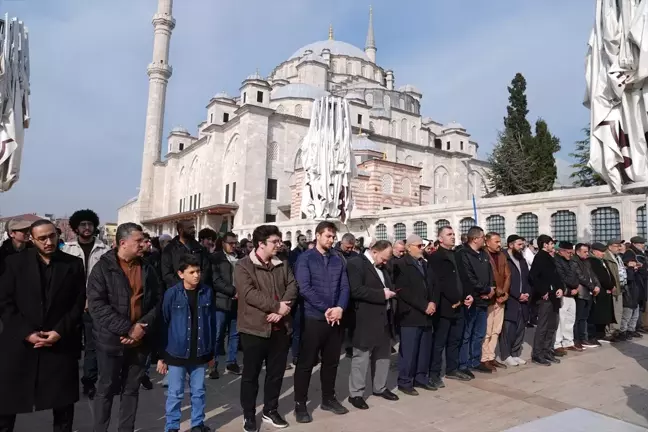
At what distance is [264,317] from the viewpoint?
3.54m

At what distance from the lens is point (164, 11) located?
39000mm

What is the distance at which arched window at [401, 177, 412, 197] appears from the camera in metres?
29.6

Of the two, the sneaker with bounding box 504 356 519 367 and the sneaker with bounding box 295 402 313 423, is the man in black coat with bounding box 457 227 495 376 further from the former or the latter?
the sneaker with bounding box 295 402 313 423

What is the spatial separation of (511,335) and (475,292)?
119cm

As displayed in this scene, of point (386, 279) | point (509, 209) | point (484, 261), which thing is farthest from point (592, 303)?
point (509, 209)

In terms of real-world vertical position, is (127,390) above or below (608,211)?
below

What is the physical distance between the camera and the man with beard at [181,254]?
445 centimetres

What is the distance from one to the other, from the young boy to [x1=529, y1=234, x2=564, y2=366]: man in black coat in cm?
447

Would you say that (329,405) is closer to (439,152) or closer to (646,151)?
(646,151)

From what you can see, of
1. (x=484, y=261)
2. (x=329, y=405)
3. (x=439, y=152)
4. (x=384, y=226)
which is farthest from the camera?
(x=439, y=152)

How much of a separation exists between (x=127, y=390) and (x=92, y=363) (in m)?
1.61

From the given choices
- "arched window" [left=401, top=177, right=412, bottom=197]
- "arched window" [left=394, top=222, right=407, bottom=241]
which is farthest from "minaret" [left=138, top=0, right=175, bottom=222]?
"arched window" [left=394, top=222, right=407, bottom=241]

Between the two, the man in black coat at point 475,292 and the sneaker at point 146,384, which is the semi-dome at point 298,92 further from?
the sneaker at point 146,384

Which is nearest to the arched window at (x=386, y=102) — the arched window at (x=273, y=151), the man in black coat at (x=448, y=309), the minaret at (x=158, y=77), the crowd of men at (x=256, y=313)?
the arched window at (x=273, y=151)
